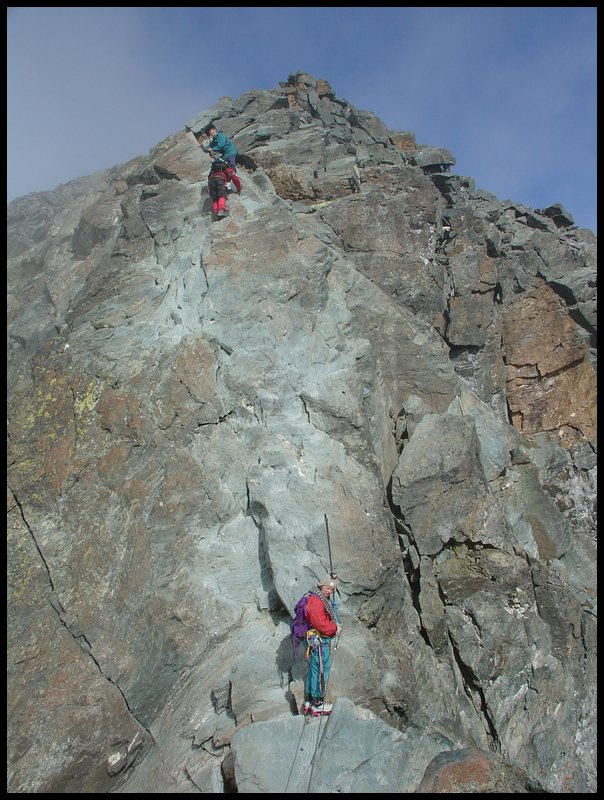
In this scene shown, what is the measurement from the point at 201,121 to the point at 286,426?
2364cm

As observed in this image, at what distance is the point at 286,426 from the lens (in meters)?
15.2

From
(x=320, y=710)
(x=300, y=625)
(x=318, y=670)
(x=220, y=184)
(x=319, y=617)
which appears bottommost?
(x=320, y=710)

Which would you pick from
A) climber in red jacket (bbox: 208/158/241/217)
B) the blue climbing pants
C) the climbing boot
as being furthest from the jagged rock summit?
climber in red jacket (bbox: 208/158/241/217)

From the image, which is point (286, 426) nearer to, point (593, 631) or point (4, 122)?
Answer: point (4, 122)

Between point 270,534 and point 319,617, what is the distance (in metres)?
3.22

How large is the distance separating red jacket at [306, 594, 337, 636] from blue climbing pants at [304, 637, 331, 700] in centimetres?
25

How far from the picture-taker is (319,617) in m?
10.7

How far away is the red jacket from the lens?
10.6m

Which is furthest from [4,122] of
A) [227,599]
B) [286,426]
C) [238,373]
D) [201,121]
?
[201,121]

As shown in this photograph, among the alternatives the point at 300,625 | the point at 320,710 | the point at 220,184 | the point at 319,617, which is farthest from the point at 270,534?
the point at 220,184

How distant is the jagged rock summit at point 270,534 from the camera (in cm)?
1115

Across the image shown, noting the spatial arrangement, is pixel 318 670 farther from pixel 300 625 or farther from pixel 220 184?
pixel 220 184

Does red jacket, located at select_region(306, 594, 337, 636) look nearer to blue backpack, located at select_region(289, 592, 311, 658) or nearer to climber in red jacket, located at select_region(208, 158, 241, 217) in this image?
blue backpack, located at select_region(289, 592, 311, 658)

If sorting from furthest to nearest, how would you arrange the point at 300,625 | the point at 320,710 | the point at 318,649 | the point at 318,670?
the point at 300,625 < the point at 318,649 < the point at 318,670 < the point at 320,710
